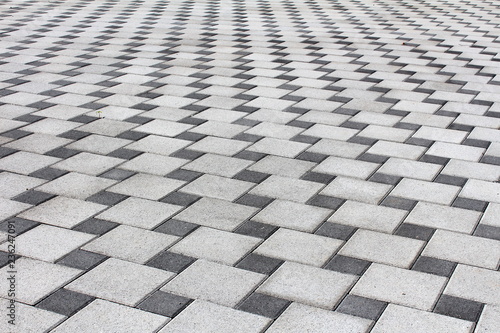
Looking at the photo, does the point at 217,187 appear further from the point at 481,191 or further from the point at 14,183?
the point at 481,191

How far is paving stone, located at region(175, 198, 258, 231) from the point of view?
3.57m

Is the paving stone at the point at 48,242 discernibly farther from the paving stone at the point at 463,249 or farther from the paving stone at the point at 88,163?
the paving stone at the point at 463,249

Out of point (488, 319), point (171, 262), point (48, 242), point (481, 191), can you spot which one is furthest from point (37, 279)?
point (481, 191)

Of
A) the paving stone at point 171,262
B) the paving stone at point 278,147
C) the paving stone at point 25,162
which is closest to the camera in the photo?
the paving stone at point 171,262

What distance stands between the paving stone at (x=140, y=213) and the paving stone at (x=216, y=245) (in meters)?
0.26

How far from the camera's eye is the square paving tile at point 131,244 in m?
3.24

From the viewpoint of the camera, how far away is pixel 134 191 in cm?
396

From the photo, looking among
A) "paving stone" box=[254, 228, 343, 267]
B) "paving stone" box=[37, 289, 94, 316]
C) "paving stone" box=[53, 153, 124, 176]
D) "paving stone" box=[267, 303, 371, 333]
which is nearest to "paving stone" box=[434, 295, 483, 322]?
"paving stone" box=[267, 303, 371, 333]

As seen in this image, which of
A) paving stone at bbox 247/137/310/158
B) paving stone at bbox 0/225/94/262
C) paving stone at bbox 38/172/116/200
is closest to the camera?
paving stone at bbox 0/225/94/262

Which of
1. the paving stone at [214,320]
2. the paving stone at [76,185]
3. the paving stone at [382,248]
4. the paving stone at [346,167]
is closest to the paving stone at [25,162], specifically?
the paving stone at [76,185]

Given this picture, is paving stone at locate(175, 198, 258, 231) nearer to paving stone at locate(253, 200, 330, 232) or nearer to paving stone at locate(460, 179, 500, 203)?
paving stone at locate(253, 200, 330, 232)

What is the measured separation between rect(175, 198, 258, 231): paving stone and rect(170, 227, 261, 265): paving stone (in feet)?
0.28

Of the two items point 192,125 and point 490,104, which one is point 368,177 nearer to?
point 192,125

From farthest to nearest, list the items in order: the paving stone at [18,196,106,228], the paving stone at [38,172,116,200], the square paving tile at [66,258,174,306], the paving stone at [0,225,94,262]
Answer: the paving stone at [38,172,116,200], the paving stone at [18,196,106,228], the paving stone at [0,225,94,262], the square paving tile at [66,258,174,306]
